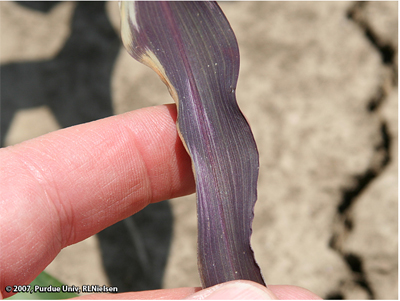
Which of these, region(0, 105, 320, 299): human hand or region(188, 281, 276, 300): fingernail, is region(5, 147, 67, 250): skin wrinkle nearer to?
region(0, 105, 320, 299): human hand

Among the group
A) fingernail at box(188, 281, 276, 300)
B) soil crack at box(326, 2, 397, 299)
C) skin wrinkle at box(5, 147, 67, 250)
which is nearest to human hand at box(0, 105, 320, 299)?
skin wrinkle at box(5, 147, 67, 250)

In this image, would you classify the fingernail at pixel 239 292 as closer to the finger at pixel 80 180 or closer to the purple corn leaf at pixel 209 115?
the purple corn leaf at pixel 209 115

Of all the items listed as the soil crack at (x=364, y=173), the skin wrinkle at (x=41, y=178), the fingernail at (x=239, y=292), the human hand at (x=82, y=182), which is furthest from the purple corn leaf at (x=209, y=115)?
the soil crack at (x=364, y=173)

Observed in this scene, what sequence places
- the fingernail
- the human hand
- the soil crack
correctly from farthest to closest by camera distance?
the soil crack < the human hand < the fingernail

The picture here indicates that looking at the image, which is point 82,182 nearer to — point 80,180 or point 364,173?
point 80,180

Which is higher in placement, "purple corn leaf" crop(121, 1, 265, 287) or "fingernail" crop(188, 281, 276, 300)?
"purple corn leaf" crop(121, 1, 265, 287)

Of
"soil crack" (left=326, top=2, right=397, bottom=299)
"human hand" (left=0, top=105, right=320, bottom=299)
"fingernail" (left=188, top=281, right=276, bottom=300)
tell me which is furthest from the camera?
"soil crack" (left=326, top=2, right=397, bottom=299)
